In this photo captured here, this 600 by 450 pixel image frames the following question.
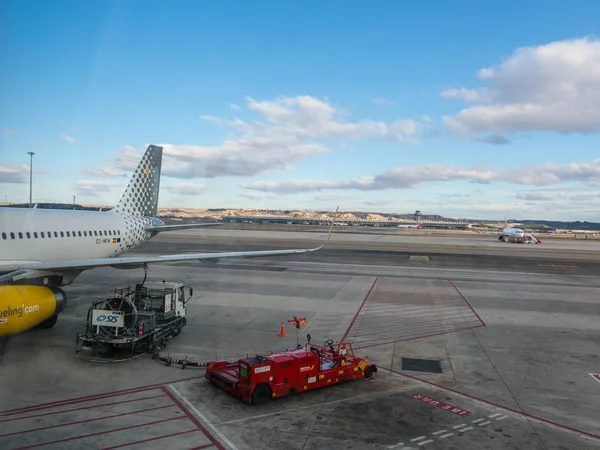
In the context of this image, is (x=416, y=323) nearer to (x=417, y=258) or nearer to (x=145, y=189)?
(x=145, y=189)

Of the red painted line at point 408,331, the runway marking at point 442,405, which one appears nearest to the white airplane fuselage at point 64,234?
the red painted line at point 408,331

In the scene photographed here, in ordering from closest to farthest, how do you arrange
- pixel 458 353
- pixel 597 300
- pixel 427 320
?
pixel 458 353
pixel 427 320
pixel 597 300

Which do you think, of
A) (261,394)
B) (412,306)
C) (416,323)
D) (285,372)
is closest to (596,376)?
(416,323)

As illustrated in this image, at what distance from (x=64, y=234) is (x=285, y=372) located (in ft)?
49.3

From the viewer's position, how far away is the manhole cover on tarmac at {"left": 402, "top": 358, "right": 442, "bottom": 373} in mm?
15023

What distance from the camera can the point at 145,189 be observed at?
98.2ft

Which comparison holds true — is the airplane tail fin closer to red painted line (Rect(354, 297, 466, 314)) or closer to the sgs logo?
the sgs logo

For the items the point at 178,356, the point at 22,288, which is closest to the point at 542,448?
the point at 178,356

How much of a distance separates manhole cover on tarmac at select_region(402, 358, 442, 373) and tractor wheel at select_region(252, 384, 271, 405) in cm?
526

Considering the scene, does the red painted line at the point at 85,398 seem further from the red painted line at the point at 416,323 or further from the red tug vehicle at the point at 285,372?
the red painted line at the point at 416,323

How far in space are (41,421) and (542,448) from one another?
1122 cm

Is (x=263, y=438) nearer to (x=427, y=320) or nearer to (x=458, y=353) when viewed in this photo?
(x=458, y=353)

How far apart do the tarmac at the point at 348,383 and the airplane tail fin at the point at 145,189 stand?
16.6 ft

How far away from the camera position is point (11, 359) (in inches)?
585
